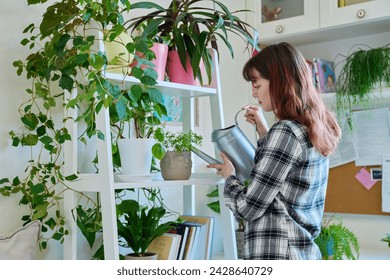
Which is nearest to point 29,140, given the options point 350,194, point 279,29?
point 279,29

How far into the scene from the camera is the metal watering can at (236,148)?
154 centimetres

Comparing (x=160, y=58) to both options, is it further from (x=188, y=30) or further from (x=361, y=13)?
(x=361, y=13)

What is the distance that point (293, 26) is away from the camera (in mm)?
2385

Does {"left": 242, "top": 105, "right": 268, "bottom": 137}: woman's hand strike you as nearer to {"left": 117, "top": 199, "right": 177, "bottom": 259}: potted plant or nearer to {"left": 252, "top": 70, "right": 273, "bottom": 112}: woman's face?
{"left": 252, "top": 70, "right": 273, "bottom": 112}: woman's face

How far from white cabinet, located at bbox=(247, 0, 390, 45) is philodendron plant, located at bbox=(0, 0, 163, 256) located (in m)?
1.10

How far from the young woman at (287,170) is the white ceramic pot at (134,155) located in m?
0.26

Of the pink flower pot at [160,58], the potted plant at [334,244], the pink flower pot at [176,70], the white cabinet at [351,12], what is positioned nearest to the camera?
the pink flower pot at [160,58]

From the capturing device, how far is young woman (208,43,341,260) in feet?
4.35

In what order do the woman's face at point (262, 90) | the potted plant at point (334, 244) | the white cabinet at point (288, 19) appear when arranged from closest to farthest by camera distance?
the woman's face at point (262, 90) < the potted plant at point (334, 244) < the white cabinet at point (288, 19)

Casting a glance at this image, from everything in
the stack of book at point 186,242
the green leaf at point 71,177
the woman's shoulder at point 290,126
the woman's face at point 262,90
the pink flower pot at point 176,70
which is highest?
the pink flower pot at point 176,70

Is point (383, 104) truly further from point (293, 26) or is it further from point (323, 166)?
point (323, 166)

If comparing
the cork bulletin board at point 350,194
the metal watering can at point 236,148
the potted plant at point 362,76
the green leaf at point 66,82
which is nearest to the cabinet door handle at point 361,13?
the potted plant at point 362,76

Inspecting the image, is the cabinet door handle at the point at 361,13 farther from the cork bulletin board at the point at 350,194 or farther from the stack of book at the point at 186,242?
the stack of book at the point at 186,242

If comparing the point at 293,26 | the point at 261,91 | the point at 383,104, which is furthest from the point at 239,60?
the point at 261,91
